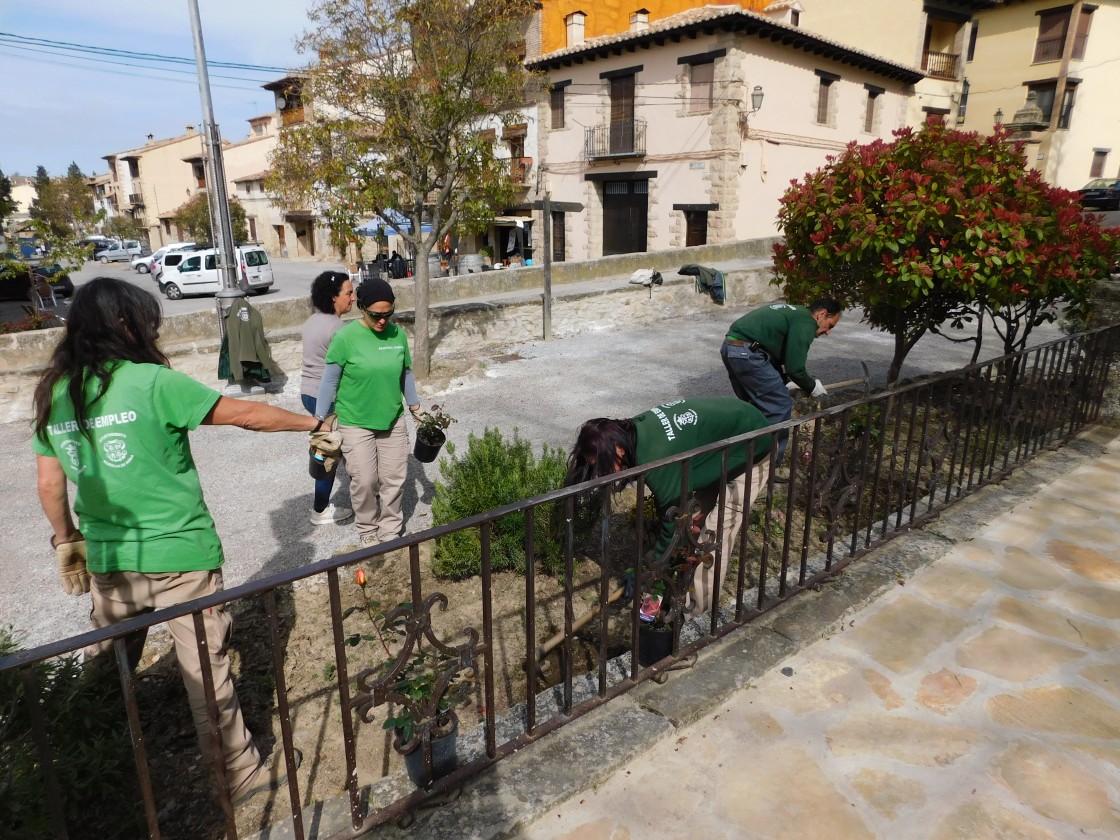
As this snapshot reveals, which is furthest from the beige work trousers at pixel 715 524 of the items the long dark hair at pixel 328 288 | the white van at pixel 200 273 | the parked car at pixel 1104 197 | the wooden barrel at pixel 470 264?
the parked car at pixel 1104 197

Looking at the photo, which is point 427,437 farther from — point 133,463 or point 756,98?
point 756,98

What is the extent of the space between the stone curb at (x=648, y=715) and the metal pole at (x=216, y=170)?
24.5 ft

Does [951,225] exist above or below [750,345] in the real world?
above

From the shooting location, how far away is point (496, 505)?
14.1 feet

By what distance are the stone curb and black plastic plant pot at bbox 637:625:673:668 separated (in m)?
0.12

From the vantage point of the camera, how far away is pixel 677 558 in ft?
9.04

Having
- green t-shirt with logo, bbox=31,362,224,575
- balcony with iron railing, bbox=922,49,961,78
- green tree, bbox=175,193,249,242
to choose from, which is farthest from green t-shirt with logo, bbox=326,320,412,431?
green tree, bbox=175,193,249,242

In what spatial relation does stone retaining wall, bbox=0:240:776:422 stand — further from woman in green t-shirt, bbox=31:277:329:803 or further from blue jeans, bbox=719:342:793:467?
woman in green t-shirt, bbox=31:277:329:803

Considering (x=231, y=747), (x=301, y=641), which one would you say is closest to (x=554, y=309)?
(x=301, y=641)

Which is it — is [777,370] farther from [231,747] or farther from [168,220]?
[168,220]

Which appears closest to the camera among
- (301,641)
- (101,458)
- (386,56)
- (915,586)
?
(101,458)

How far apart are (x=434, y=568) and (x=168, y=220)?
5248 centimetres

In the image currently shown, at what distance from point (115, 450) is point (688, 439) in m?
2.10

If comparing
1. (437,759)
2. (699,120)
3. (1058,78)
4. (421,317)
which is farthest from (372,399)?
(1058,78)
